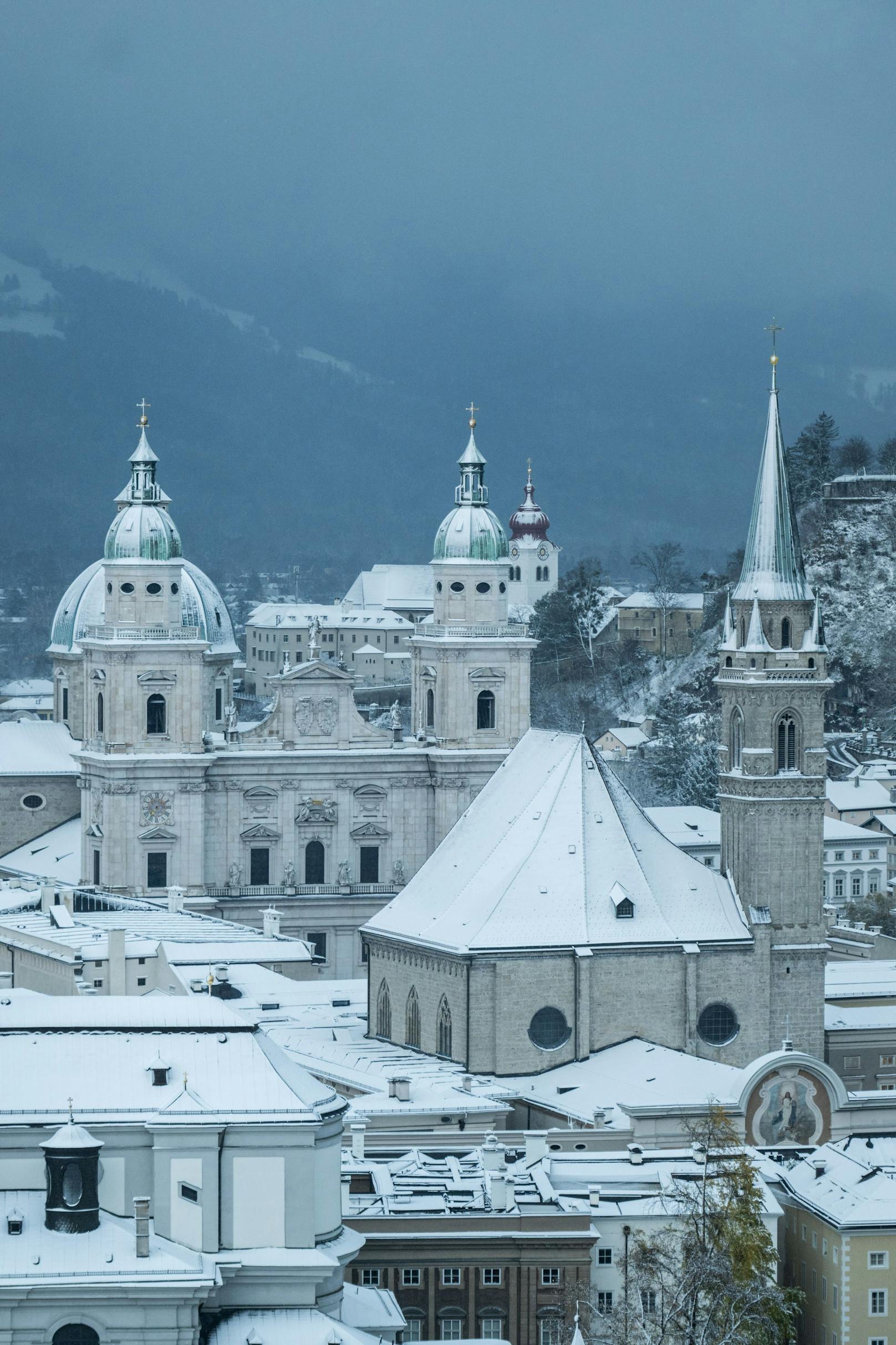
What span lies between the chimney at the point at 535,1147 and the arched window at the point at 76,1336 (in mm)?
14960

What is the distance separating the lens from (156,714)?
109 m

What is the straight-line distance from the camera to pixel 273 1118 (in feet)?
186

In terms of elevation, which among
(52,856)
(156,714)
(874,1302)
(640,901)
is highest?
(156,714)

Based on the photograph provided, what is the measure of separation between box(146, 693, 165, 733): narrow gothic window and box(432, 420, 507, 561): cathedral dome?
11244 millimetres

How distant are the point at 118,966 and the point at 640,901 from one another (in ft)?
58.1

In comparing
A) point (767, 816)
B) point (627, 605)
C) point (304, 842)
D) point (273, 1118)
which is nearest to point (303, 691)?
point (304, 842)

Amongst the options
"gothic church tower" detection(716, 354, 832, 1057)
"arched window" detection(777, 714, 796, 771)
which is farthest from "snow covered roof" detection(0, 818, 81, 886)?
"arched window" detection(777, 714, 796, 771)

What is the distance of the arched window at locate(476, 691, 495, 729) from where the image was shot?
113 m

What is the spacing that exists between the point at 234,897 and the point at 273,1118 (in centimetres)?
5296

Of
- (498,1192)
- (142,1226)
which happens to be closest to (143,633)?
(498,1192)

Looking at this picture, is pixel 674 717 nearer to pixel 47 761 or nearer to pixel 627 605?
pixel 627 605

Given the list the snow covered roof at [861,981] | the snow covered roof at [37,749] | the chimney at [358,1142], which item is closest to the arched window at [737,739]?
the snow covered roof at [861,981]

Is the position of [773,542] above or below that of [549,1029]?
above

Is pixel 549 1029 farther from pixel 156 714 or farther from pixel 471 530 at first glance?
pixel 471 530
